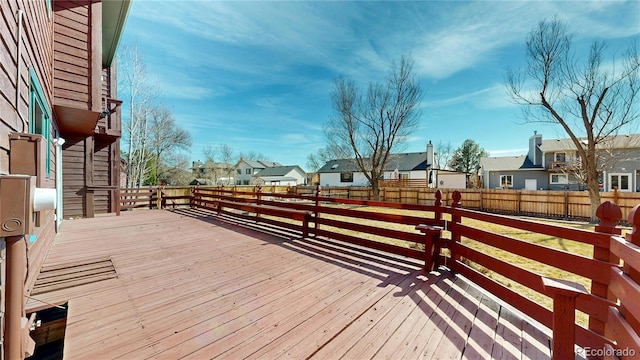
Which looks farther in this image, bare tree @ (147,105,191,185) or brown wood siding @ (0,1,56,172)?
bare tree @ (147,105,191,185)

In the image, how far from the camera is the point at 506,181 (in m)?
23.3

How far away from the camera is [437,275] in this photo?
3.29m

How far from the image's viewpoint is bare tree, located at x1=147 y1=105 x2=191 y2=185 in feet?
68.1

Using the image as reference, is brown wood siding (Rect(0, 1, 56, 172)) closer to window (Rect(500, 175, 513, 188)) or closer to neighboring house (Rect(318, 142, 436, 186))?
neighboring house (Rect(318, 142, 436, 186))

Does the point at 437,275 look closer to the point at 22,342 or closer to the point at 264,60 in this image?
the point at 22,342

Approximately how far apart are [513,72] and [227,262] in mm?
13394

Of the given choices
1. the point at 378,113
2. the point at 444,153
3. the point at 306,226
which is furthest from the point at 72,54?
the point at 444,153

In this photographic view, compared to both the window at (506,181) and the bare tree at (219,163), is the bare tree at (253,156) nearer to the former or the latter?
the bare tree at (219,163)

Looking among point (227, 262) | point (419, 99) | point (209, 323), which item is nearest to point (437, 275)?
point (209, 323)

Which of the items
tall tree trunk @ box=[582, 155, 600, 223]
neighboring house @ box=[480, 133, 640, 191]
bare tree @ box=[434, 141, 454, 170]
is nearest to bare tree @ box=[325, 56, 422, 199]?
tall tree trunk @ box=[582, 155, 600, 223]

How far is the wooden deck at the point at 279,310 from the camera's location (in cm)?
186

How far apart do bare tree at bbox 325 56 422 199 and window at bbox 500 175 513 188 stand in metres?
13.7

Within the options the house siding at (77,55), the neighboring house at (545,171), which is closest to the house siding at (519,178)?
the neighboring house at (545,171)

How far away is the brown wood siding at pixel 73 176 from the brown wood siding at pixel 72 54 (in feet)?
9.94
